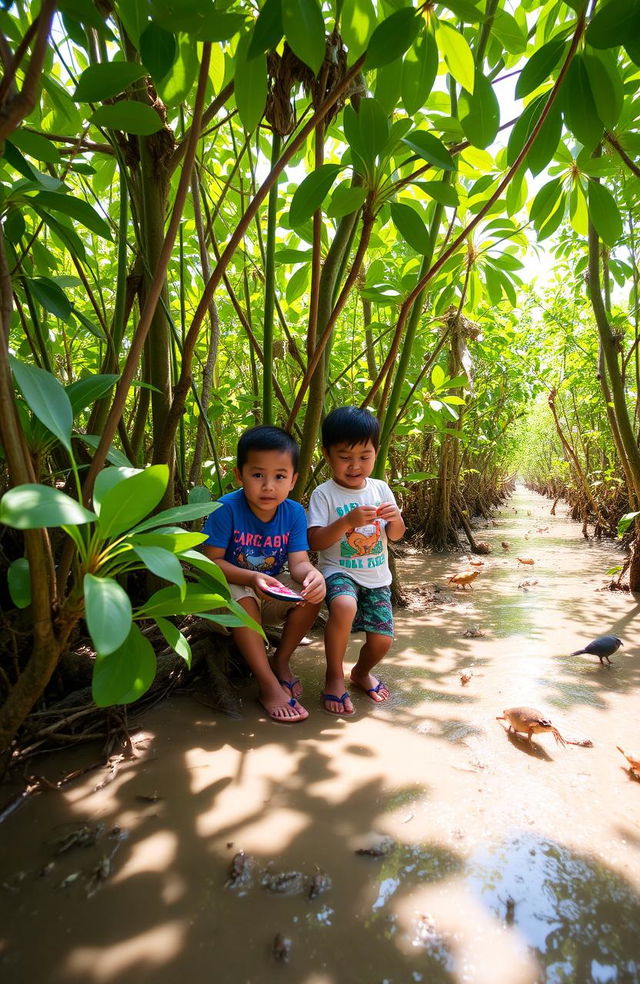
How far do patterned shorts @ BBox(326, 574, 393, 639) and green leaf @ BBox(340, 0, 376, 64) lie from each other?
1486mm

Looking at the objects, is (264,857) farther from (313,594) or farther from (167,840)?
(313,594)

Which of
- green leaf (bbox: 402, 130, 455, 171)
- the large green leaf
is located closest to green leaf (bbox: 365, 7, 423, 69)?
green leaf (bbox: 402, 130, 455, 171)

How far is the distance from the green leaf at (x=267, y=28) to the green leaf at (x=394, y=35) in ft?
0.61

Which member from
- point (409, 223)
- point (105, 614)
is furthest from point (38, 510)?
point (409, 223)

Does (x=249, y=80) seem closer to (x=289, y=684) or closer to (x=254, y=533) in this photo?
(x=254, y=533)

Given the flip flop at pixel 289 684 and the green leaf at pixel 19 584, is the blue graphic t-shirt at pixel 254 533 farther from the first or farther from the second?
the green leaf at pixel 19 584

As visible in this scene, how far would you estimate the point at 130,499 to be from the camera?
30.4 inches

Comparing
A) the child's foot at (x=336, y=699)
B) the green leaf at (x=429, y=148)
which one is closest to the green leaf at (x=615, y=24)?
the green leaf at (x=429, y=148)

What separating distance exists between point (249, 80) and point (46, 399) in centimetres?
98

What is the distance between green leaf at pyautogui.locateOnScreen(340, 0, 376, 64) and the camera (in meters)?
1.22

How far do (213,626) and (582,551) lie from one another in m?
4.95

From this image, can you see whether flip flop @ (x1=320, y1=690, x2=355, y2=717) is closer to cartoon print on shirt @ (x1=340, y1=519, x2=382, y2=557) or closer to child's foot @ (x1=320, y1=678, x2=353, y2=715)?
child's foot @ (x1=320, y1=678, x2=353, y2=715)

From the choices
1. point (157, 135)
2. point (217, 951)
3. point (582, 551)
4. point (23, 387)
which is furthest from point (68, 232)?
point (582, 551)

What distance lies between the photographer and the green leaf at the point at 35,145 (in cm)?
119
